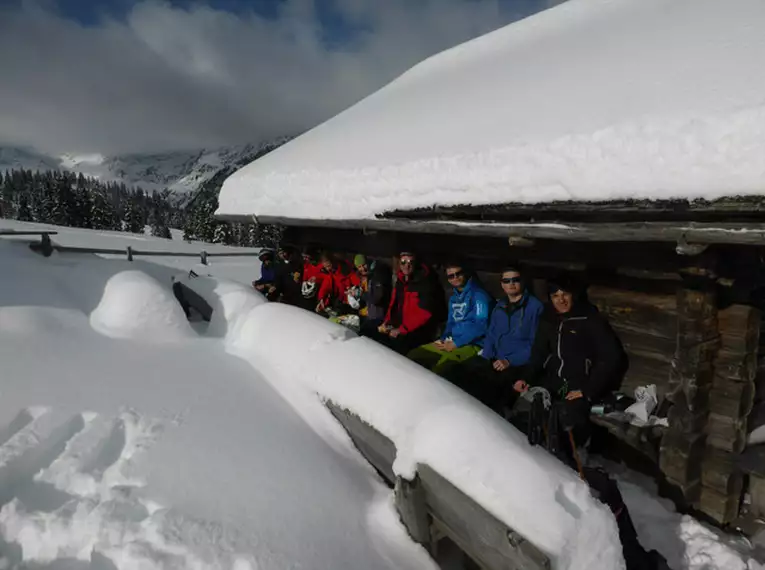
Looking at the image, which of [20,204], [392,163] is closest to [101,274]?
[392,163]

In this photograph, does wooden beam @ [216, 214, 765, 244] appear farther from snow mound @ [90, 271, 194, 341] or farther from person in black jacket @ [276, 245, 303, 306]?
person in black jacket @ [276, 245, 303, 306]

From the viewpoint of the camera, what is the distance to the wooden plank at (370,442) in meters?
3.02

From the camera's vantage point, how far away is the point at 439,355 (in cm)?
464

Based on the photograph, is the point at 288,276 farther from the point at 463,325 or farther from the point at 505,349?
the point at 505,349

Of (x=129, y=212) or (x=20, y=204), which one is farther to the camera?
(x=129, y=212)

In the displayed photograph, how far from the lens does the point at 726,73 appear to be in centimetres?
257

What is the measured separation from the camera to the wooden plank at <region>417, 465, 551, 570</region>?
6.88 ft

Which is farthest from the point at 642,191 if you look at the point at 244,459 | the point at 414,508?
the point at 244,459

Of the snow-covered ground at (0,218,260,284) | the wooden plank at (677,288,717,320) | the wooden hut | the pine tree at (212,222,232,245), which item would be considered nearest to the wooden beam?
the wooden hut

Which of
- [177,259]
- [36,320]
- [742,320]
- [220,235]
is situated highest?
[742,320]

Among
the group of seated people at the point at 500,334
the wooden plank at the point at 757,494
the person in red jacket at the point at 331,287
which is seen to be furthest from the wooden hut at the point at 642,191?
the person in red jacket at the point at 331,287

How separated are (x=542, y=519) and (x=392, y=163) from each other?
3.32m

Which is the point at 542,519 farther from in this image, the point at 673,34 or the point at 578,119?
the point at 673,34

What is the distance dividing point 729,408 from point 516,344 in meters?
1.55
